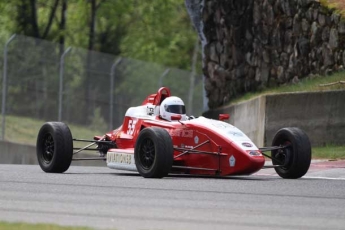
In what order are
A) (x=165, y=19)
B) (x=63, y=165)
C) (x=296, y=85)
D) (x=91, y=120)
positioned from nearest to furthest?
(x=63, y=165), (x=296, y=85), (x=91, y=120), (x=165, y=19)

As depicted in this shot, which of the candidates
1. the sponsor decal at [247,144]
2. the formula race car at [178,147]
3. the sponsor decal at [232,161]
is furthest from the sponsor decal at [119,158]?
the sponsor decal at [247,144]

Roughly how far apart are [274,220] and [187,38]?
163 feet

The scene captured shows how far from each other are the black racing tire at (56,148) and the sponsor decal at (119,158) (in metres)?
0.57

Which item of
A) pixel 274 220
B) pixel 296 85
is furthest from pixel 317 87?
pixel 274 220

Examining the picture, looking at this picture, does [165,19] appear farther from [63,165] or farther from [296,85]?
[63,165]

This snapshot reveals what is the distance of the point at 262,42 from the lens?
25.8 m

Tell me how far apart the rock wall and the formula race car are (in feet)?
21.7

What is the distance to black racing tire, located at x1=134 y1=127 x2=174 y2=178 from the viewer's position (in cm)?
1549

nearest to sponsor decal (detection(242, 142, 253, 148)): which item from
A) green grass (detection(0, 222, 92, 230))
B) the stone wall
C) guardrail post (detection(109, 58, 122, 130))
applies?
the stone wall

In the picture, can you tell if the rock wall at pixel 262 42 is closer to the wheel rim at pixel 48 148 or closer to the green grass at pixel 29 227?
the wheel rim at pixel 48 148

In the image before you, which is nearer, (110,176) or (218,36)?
(110,176)

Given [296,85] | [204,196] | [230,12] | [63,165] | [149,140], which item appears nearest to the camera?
[204,196]

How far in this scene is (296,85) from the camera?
77.8 ft

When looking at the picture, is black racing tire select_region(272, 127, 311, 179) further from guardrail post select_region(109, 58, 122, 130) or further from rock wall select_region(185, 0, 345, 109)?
guardrail post select_region(109, 58, 122, 130)
